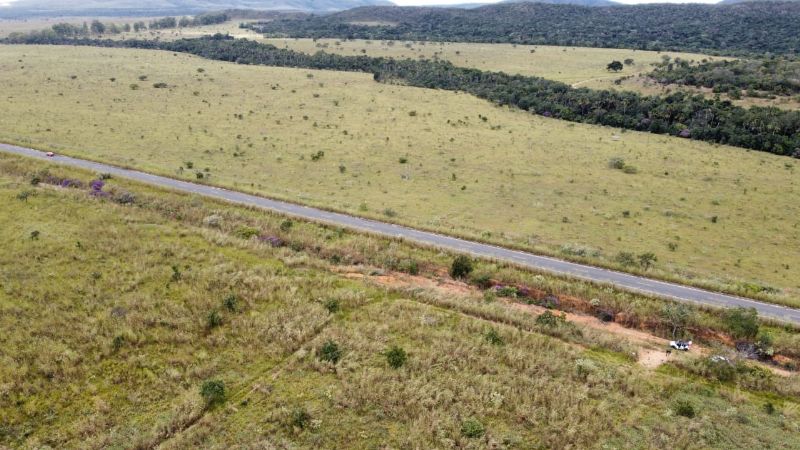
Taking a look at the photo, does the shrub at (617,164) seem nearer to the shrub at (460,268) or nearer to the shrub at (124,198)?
the shrub at (460,268)

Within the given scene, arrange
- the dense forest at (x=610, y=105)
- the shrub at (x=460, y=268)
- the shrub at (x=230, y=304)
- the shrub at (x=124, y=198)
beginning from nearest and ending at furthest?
the shrub at (x=230, y=304) → the shrub at (x=460, y=268) → the shrub at (x=124, y=198) → the dense forest at (x=610, y=105)

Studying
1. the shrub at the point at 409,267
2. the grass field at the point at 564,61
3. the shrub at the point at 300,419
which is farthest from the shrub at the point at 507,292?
the grass field at the point at 564,61

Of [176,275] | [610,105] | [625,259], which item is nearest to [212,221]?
[176,275]

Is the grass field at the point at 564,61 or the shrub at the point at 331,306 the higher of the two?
the grass field at the point at 564,61

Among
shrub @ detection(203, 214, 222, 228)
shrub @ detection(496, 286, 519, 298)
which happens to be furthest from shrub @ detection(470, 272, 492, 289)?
shrub @ detection(203, 214, 222, 228)

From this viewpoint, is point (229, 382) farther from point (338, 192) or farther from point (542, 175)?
point (542, 175)
